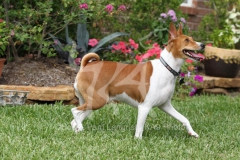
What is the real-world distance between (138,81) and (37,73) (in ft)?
Result: 7.99

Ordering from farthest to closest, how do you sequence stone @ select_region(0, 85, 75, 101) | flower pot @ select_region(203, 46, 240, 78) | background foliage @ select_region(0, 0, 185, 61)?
flower pot @ select_region(203, 46, 240, 78) < background foliage @ select_region(0, 0, 185, 61) < stone @ select_region(0, 85, 75, 101)

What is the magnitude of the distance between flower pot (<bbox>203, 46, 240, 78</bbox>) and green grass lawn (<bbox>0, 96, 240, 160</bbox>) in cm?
217

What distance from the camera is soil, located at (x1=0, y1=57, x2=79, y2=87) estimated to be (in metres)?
6.99

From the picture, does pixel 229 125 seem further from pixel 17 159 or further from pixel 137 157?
pixel 17 159

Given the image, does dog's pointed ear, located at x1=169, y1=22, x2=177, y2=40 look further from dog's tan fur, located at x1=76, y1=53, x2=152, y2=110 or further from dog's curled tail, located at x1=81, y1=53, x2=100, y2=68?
dog's curled tail, located at x1=81, y1=53, x2=100, y2=68

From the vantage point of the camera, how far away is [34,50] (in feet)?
24.9

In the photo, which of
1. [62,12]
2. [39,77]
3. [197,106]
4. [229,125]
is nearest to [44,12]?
[62,12]

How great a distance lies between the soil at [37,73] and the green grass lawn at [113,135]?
0.80 m

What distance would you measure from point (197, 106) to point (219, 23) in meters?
3.68

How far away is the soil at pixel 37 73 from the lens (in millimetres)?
6988

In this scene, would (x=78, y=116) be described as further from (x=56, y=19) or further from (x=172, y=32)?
(x=56, y=19)

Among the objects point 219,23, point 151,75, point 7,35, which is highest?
point 151,75

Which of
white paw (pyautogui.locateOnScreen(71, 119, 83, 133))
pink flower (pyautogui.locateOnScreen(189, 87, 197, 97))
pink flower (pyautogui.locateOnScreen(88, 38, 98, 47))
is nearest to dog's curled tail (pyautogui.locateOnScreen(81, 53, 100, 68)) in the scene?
white paw (pyautogui.locateOnScreen(71, 119, 83, 133))

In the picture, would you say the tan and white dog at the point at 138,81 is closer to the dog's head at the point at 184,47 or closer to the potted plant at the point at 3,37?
the dog's head at the point at 184,47
